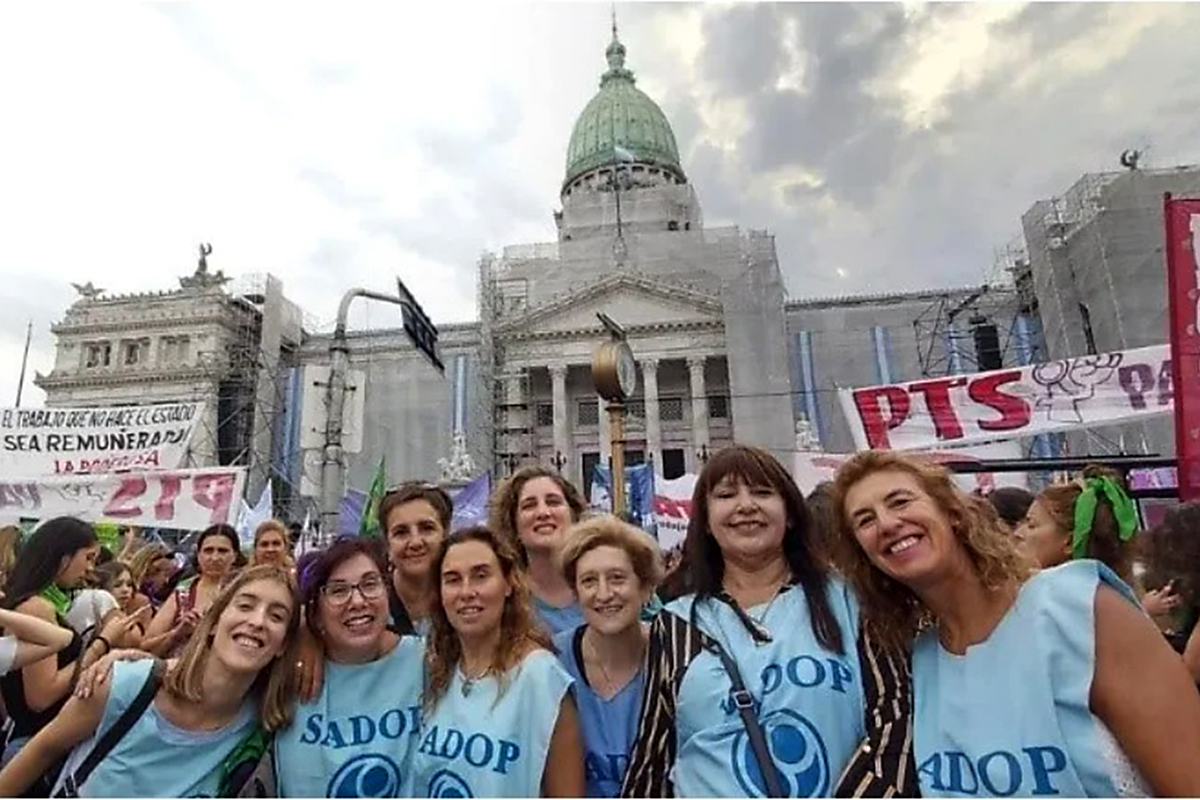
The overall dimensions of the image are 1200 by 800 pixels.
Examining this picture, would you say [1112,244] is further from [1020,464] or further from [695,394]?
[1020,464]

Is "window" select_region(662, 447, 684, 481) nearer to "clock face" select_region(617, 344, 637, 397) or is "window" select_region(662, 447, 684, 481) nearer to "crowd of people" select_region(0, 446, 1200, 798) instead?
"clock face" select_region(617, 344, 637, 397)

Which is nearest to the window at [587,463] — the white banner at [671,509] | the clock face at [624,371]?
the white banner at [671,509]

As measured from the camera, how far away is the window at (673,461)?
39906 millimetres

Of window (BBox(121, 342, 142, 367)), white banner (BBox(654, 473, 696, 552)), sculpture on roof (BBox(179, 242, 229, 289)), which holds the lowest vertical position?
white banner (BBox(654, 473, 696, 552))

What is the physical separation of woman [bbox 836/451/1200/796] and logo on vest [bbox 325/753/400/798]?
1.63 m

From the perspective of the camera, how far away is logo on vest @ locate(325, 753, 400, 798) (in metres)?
2.55

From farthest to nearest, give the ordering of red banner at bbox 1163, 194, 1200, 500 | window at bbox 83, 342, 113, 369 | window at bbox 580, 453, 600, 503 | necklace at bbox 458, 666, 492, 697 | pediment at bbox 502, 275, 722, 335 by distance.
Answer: window at bbox 83, 342, 113, 369 < window at bbox 580, 453, 600, 503 < pediment at bbox 502, 275, 722, 335 < red banner at bbox 1163, 194, 1200, 500 < necklace at bbox 458, 666, 492, 697

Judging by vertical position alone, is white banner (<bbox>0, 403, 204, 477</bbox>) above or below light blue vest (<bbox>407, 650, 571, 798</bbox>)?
above

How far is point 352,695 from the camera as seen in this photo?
Answer: 2.72 m

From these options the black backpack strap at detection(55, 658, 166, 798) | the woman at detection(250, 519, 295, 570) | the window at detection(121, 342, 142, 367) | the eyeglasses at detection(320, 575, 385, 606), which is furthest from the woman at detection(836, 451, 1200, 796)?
the window at detection(121, 342, 142, 367)

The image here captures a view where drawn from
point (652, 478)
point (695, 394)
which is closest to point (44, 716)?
point (652, 478)

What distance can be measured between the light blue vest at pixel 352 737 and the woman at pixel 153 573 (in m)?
3.96

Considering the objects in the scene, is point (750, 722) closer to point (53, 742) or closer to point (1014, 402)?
point (53, 742)

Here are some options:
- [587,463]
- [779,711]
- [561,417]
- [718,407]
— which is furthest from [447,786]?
[718,407]
